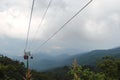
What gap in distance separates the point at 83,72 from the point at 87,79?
238 cm

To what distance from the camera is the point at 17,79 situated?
5133 inches

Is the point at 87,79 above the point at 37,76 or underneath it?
underneath

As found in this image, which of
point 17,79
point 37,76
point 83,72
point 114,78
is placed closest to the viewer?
point 83,72

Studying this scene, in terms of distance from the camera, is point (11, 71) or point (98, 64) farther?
point (11, 71)

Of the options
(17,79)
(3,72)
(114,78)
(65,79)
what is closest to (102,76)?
(114,78)

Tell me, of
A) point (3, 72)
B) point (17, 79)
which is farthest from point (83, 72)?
point (17, 79)

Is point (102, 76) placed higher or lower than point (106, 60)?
lower

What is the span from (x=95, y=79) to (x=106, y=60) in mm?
9477

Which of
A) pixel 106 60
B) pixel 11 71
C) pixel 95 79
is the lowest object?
pixel 95 79

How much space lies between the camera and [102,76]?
6431 centimetres

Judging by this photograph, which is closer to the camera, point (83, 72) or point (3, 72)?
point (83, 72)

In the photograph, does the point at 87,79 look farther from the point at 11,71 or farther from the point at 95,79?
the point at 11,71

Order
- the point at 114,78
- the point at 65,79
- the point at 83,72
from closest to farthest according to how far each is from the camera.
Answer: the point at 83,72
the point at 114,78
the point at 65,79

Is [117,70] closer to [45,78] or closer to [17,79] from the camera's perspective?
[17,79]
